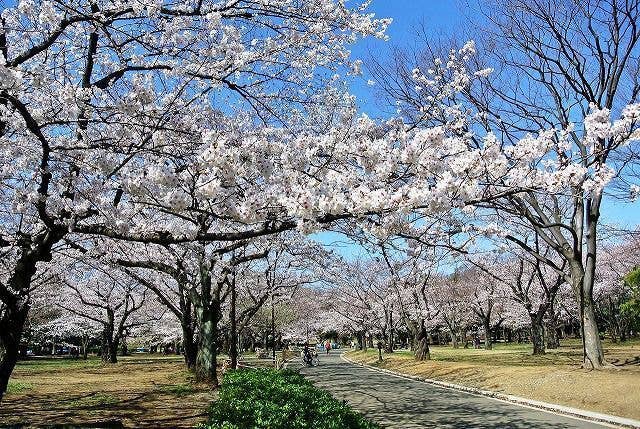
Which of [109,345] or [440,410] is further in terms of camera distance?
[109,345]

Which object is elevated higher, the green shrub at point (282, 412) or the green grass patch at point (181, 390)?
the green shrub at point (282, 412)

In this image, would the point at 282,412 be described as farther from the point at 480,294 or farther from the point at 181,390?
the point at 480,294

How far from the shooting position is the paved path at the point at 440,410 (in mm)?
9961

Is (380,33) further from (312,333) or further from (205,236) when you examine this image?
(312,333)

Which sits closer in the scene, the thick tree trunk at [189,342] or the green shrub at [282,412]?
the green shrub at [282,412]

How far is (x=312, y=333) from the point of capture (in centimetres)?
7700

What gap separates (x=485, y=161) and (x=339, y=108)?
3.81 metres

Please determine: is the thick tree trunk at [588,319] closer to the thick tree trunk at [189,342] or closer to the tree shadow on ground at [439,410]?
the tree shadow on ground at [439,410]

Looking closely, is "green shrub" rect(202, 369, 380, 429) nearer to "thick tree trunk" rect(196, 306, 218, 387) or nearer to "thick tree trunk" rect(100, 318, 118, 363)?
"thick tree trunk" rect(196, 306, 218, 387)

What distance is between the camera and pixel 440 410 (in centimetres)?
1219

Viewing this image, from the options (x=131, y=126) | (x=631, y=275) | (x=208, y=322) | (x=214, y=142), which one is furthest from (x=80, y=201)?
(x=631, y=275)

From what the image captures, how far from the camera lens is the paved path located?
392 inches

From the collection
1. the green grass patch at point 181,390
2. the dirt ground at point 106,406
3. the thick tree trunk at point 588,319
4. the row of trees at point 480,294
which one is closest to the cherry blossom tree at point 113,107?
the dirt ground at point 106,406

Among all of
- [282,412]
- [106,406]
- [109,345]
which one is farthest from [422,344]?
[282,412]
